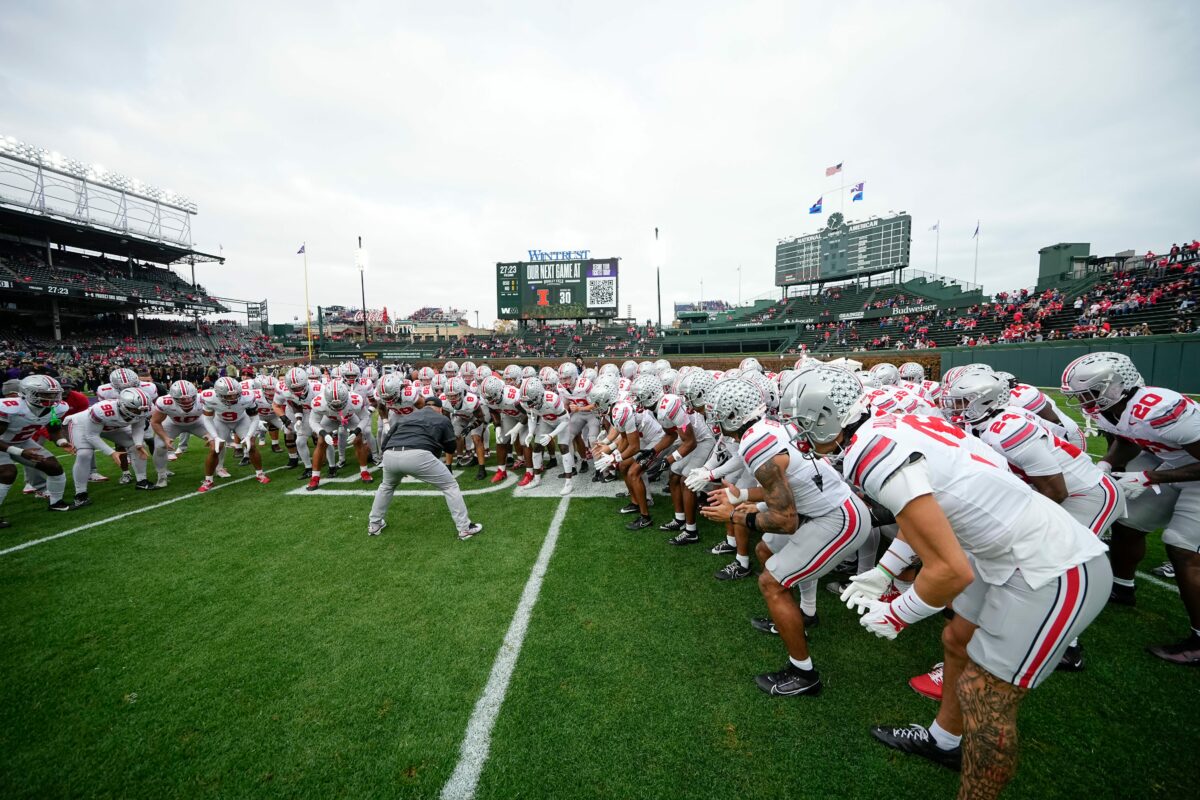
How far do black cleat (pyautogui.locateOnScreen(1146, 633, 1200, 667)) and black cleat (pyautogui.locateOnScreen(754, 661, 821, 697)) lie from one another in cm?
265

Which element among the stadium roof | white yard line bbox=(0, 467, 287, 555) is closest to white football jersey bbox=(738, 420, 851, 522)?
white yard line bbox=(0, 467, 287, 555)

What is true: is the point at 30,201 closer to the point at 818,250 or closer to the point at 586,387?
the point at 586,387

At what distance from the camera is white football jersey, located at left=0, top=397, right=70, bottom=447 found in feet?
21.3

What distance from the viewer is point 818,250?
48.1 m

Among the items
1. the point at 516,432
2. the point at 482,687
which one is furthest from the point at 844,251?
the point at 482,687

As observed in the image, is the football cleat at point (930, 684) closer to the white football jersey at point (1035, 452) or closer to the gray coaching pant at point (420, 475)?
the white football jersey at point (1035, 452)

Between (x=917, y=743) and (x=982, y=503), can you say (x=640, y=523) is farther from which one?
(x=982, y=503)

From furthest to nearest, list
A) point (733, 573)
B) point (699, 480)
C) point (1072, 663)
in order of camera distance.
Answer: point (733, 573) → point (699, 480) → point (1072, 663)

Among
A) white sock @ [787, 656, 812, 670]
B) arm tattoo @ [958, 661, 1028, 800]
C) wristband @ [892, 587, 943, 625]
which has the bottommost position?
white sock @ [787, 656, 812, 670]

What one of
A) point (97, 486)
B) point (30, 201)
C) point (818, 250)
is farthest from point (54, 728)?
point (818, 250)

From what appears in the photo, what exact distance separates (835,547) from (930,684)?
3.79 feet

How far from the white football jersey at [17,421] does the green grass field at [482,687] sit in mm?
2608

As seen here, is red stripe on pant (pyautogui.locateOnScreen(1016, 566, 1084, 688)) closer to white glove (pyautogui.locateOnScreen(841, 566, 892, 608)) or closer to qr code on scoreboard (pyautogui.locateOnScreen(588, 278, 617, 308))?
white glove (pyautogui.locateOnScreen(841, 566, 892, 608))

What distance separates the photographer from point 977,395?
3875 mm
